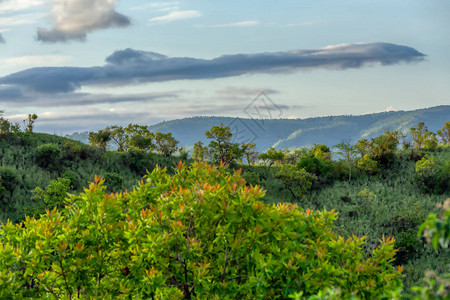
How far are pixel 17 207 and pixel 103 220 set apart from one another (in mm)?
32535

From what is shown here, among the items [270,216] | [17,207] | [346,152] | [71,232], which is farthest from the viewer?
[346,152]

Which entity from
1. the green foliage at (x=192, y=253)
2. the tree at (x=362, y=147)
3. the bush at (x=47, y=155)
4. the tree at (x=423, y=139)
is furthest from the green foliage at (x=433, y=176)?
the green foliage at (x=192, y=253)

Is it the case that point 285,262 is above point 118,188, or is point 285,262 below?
above

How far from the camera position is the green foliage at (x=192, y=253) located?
28.6 feet

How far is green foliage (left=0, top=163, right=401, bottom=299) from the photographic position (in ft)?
28.6

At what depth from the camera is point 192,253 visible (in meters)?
8.95

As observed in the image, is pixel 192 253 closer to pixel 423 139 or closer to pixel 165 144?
pixel 165 144

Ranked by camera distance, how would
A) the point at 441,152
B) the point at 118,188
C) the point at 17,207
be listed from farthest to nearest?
1. the point at 441,152
2. the point at 118,188
3. the point at 17,207

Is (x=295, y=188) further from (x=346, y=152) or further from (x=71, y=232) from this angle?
(x=71, y=232)

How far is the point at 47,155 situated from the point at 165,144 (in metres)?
18.8

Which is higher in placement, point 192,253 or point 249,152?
point 192,253

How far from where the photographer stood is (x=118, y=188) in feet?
144

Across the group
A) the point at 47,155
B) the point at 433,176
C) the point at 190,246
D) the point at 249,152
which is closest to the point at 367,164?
the point at 433,176

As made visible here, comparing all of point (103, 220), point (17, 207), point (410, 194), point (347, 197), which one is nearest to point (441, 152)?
point (410, 194)
